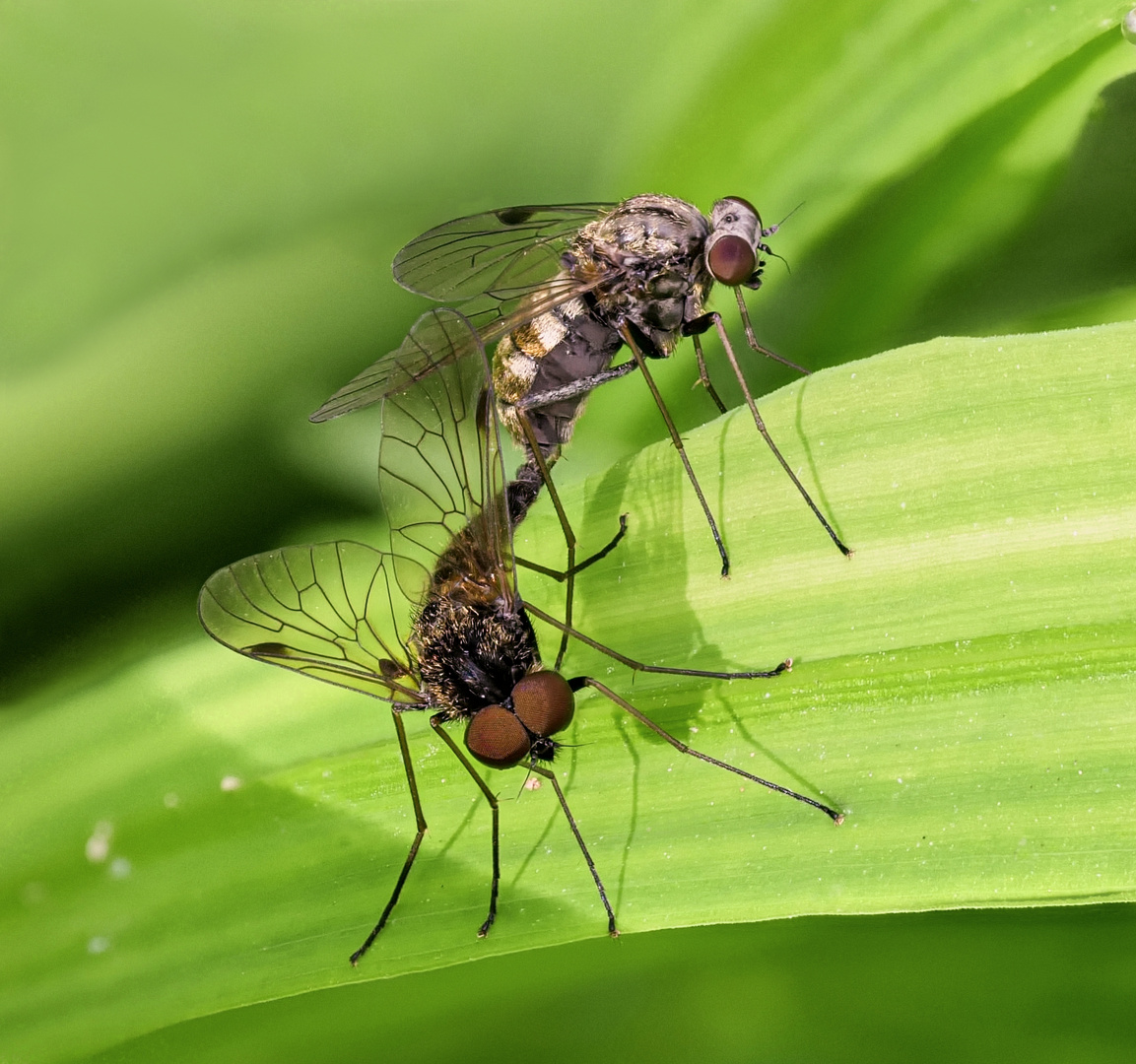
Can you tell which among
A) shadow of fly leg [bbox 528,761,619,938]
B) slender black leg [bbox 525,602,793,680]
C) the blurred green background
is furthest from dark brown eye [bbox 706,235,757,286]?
shadow of fly leg [bbox 528,761,619,938]

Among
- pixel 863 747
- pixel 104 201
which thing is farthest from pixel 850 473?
pixel 104 201

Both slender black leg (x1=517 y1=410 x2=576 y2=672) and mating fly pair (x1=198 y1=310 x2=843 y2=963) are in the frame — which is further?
slender black leg (x1=517 y1=410 x2=576 y2=672)

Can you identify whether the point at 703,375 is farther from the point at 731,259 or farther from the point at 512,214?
the point at 512,214

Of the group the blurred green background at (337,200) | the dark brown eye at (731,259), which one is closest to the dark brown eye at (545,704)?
the blurred green background at (337,200)

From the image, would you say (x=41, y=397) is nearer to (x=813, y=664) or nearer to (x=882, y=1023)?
(x=813, y=664)

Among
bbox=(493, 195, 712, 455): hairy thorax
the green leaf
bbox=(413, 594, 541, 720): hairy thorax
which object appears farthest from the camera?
bbox=(493, 195, 712, 455): hairy thorax

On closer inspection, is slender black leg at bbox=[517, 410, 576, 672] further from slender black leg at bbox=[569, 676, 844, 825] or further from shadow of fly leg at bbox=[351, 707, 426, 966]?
shadow of fly leg at bbox=[351, 707, 426, 966]

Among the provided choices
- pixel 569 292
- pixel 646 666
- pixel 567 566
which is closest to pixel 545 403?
pixel 569 292

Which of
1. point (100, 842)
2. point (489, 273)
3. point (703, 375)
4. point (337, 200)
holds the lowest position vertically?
point (100, 842)
